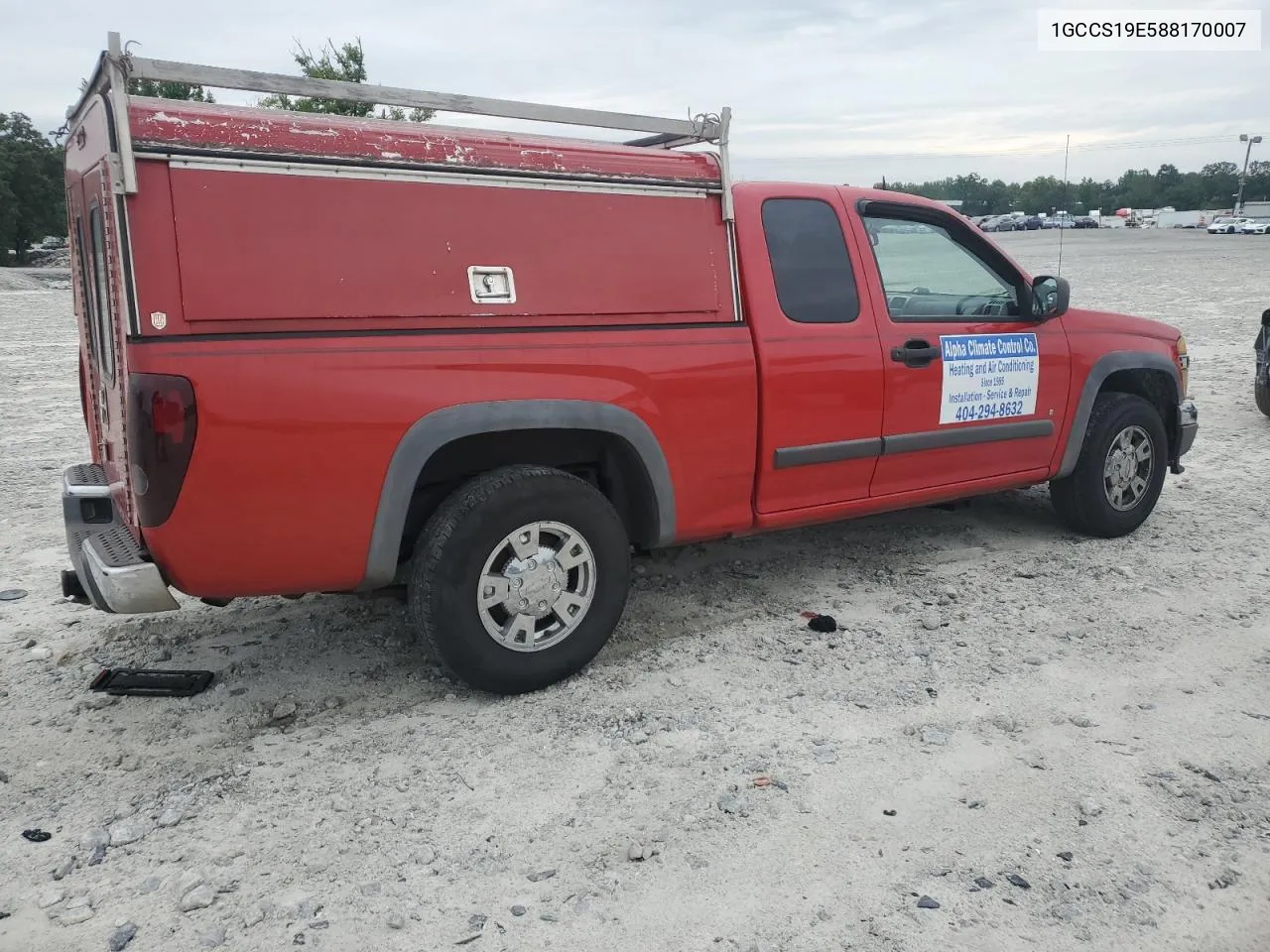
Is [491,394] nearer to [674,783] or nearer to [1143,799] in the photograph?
[674,783]

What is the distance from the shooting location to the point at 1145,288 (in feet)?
67.9

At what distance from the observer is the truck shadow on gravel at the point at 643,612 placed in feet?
12.9

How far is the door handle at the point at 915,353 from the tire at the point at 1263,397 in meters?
5.26

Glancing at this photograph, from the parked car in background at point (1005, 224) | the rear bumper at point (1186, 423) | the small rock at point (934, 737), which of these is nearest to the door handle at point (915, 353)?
the small rock at point (934, 737)

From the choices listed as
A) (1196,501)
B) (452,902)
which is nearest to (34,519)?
(452,902)

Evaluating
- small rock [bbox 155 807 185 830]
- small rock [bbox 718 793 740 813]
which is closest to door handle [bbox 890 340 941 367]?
small rock [bbox 718 793 740 813]

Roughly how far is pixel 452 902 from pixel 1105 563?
154 inches

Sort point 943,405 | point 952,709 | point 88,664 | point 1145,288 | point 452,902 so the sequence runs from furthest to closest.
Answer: point 1145,288
point 943,405
point 88,664
point 952,709
point 452,902

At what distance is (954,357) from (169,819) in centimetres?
372

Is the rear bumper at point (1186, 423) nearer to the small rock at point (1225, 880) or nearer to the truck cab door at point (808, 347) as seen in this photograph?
the truck cab door at point (808, 347)

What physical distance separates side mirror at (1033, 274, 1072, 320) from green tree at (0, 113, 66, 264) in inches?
1890

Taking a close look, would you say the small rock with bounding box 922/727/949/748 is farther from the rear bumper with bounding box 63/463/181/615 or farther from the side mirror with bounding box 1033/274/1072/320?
the rear bumper with bounding box 63/463/181/615

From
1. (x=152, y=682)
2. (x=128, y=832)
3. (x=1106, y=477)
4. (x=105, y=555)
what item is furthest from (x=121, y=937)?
(x=1106, y=477)

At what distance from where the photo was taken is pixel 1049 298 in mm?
4914
